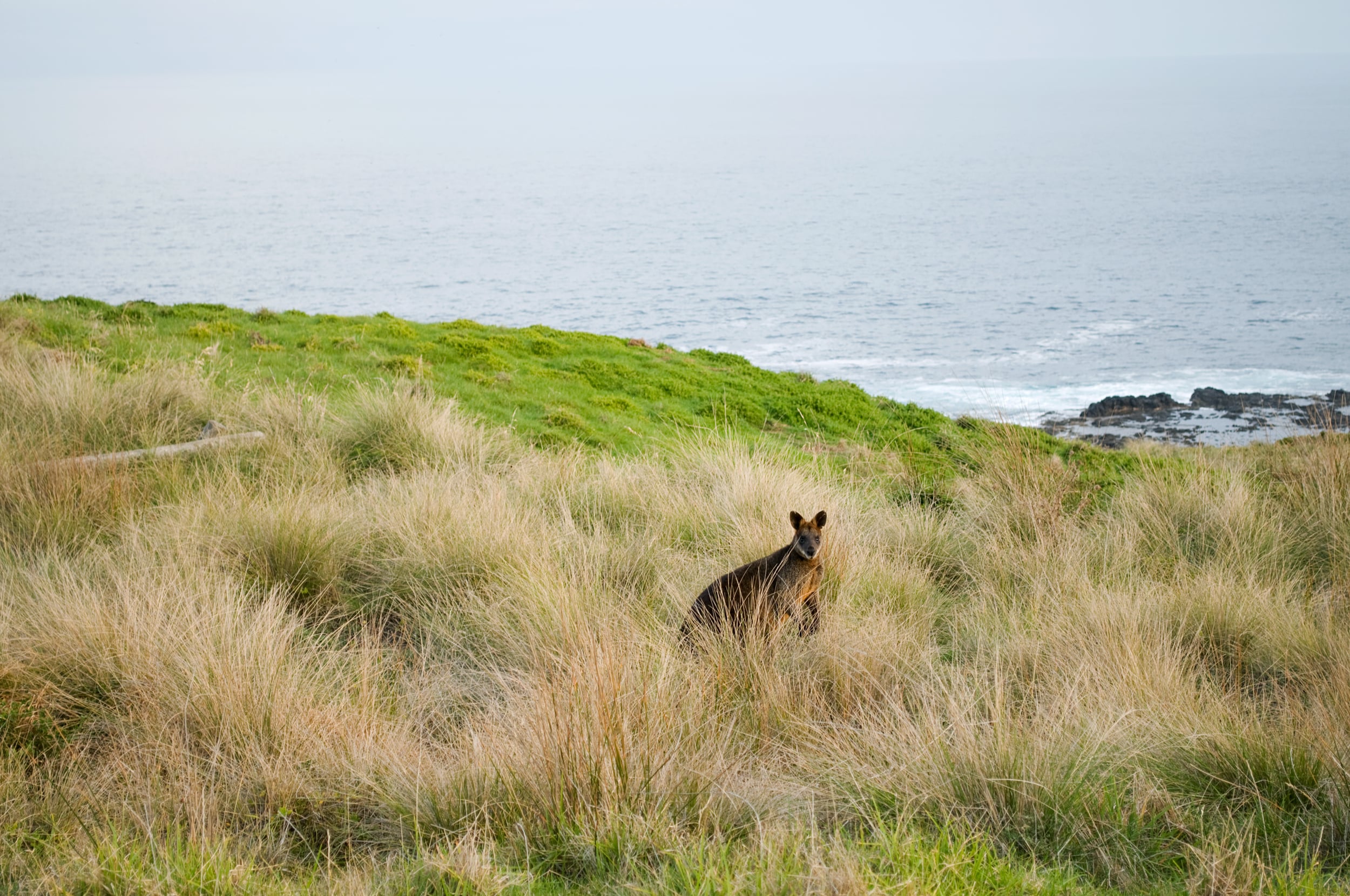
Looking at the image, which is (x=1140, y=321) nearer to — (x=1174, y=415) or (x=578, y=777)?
(x=1174, y=415)

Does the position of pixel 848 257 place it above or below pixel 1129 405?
above

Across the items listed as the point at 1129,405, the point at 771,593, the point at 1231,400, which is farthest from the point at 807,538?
the point at 1231,400

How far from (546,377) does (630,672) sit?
14520 mm

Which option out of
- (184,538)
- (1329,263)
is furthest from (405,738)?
(1329,263)

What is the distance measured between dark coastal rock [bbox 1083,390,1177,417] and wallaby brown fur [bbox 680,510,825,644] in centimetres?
2834

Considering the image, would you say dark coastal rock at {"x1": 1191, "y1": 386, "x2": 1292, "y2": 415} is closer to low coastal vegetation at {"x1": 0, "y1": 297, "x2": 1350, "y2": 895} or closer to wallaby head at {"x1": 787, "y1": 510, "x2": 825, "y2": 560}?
low coastal vegetation at {"x1": 0, "y1": 297, "x2": 1350, "y2": 895}

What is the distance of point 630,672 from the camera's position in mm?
4203

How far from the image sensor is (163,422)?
9.97 m

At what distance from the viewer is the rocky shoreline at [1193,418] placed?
26.8 meters

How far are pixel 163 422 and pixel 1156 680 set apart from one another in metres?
10.0

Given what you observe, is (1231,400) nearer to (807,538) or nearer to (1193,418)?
(1193,418)

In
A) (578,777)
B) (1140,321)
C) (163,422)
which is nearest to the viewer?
(578,777)

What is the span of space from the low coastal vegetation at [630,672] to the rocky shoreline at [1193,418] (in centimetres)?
1925

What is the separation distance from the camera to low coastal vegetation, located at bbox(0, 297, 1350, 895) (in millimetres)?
3240
